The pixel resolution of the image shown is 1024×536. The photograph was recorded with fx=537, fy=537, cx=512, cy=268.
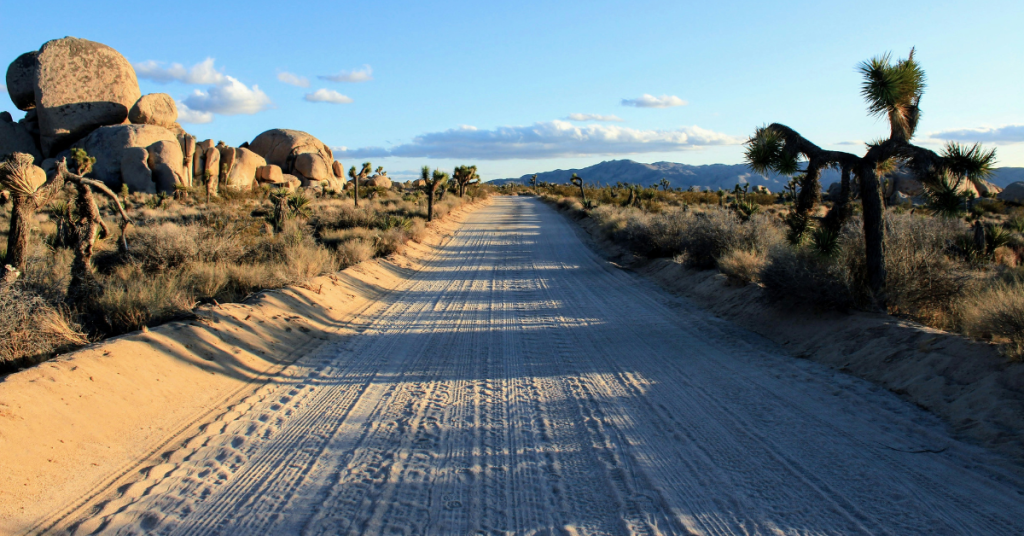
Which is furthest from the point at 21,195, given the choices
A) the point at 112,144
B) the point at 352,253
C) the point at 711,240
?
the point at 112,144

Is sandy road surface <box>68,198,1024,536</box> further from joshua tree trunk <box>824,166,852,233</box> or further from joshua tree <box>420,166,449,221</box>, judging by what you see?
joshua tree <box>420,166,449,221</box>

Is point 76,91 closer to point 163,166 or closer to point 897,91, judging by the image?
point 163,166

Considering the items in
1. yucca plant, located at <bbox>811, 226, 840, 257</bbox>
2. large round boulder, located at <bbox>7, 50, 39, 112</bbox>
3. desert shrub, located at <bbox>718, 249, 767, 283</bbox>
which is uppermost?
large round boulder, located at <bbox>7, 50, 39, 112</bbox>

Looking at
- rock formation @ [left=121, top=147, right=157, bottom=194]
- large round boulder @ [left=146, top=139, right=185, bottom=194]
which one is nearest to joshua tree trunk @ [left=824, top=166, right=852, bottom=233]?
large round boulder @ [left=146, top=139, right=185, bottom=194]

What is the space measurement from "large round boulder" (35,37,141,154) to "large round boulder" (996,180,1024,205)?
70.3 meters

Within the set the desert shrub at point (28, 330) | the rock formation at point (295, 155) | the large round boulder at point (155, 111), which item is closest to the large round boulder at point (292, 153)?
the rock formation at point (295, 155)

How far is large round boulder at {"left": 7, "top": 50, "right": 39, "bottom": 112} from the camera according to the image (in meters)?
45.9

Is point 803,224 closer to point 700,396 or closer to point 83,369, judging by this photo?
point 700,396

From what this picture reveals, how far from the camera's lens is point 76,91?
145ft

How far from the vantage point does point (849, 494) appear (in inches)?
144

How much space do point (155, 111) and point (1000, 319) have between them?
56131mm

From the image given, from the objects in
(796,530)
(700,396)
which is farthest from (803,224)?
(796,530)

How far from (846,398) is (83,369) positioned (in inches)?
298

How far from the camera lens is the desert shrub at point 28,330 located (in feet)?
17.8
